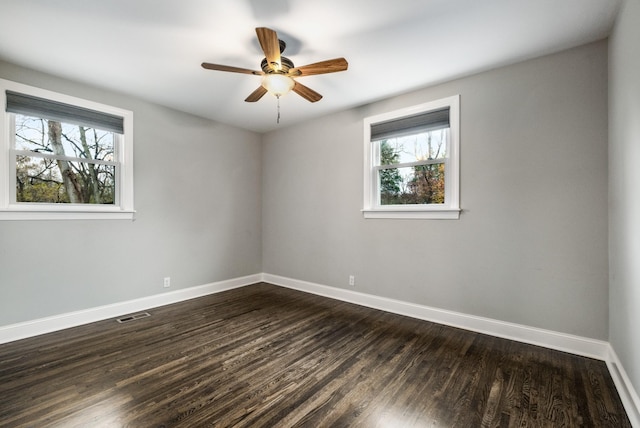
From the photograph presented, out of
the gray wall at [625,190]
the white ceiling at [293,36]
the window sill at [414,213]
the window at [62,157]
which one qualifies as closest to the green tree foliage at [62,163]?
the window at [62,157]

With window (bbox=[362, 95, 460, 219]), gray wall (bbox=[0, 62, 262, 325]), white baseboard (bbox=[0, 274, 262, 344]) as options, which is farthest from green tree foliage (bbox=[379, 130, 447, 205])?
white baseboard (bbox=[0, 274, 262, 344])

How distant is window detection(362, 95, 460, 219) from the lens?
10.2 ft

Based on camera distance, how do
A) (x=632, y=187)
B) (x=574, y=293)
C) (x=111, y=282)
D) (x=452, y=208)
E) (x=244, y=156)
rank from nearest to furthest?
(x=632, y=187) < (x=574, y=293) < (x=452, y=208) < (x=111, y=282) < (x=244, y=156)

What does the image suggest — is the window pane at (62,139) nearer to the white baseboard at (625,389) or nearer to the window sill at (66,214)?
the window sill at (66,214)

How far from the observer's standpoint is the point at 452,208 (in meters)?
3.07

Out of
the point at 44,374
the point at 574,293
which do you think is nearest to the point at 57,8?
the point at 44,374

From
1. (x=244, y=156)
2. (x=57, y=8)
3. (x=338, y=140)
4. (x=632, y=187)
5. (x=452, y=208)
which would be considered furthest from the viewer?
(x=244, y=156)

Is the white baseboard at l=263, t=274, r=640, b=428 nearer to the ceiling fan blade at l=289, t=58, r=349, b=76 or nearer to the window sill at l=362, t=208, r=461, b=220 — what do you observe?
the window sill at l=362, t=208, r=461, b=220

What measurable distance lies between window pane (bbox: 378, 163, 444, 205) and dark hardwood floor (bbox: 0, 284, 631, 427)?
1.44m

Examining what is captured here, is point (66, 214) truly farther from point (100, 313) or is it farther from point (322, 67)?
point (322, 67)

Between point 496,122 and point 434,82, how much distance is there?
2.63 feet

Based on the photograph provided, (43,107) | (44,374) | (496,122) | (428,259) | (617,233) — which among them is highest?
(43,107)

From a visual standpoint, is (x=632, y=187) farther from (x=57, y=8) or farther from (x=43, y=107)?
(x=43, y=107)

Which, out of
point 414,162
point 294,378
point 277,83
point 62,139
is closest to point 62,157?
point 62,139
